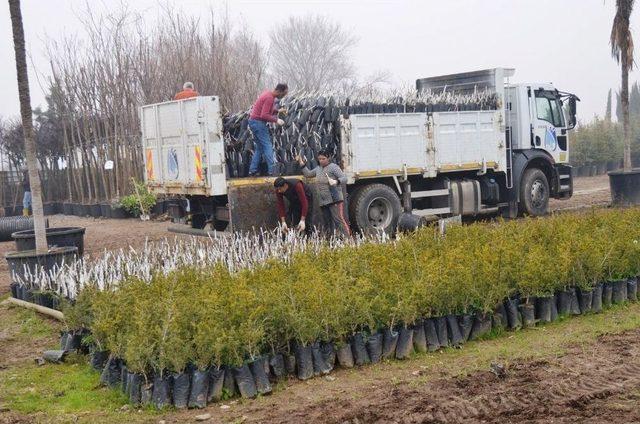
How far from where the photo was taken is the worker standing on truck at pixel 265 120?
12266 millimetres

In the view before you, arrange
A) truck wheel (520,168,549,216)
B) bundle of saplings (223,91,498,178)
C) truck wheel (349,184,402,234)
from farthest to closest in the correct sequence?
truck wheel (520,168,549,216) → truck wheel (349,184,402,234) → bundle of saplings (223,91,498,178)

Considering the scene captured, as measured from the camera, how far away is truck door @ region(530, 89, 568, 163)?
16.4 m

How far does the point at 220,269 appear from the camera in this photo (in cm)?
748

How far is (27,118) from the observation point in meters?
10.4

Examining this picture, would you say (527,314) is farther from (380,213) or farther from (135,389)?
(380,213)

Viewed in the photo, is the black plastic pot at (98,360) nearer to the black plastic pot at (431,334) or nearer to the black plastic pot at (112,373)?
the black plastic pot at (112,373)

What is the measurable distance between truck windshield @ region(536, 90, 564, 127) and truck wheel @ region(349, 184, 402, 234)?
467 centimetres

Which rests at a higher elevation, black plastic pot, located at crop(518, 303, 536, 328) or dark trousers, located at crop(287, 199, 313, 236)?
dark trousers, located at crop(287, 199, 313, 236)

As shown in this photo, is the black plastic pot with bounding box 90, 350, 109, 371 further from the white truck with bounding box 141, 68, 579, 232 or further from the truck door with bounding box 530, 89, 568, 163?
the truck door with bounding box 530, 89, 568, 163

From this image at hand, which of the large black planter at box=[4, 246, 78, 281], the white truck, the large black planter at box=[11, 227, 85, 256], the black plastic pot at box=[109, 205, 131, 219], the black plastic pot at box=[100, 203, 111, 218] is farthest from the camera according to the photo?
the black plastic pot at box=[100, 203, 111, 218]

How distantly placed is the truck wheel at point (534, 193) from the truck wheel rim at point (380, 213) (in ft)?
12.9

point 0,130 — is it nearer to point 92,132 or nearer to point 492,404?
point 92,132

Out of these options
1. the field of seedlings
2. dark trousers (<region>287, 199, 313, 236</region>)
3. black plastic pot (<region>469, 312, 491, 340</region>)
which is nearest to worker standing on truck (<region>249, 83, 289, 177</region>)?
dark trousers (<region>287, 199, 313, 236</region>)

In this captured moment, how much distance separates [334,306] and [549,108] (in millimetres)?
11870
